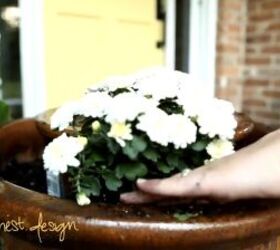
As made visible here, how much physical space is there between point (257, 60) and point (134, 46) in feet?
3.68

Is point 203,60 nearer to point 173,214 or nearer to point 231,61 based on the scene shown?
point 231,61

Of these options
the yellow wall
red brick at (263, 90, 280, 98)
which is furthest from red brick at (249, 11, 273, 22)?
the yellow wall

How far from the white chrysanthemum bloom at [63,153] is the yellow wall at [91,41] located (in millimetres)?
1540

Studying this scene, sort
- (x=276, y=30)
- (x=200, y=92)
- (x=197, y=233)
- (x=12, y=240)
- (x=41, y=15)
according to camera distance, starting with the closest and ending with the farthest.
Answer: (x=197, y=233)
(x=12, y=240)
(x=200, y=92)
(x=41, y=15)
(x=276, y=30)

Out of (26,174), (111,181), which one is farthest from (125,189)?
(26,174)

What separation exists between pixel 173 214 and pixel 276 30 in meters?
2.76

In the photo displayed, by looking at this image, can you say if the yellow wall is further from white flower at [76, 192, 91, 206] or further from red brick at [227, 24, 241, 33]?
white flower at [76, 192, 91, 206]

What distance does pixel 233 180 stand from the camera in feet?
2.08

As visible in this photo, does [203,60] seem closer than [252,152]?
No

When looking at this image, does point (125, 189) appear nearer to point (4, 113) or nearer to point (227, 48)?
point (4, 113)

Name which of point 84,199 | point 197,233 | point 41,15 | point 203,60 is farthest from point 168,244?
point 203,60

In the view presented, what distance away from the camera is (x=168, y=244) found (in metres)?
0.60

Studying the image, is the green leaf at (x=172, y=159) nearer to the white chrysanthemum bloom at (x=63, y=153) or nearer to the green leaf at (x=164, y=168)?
the green leaf at (x=164, y=168)

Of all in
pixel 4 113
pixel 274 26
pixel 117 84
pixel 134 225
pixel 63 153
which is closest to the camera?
pixel 134 225
